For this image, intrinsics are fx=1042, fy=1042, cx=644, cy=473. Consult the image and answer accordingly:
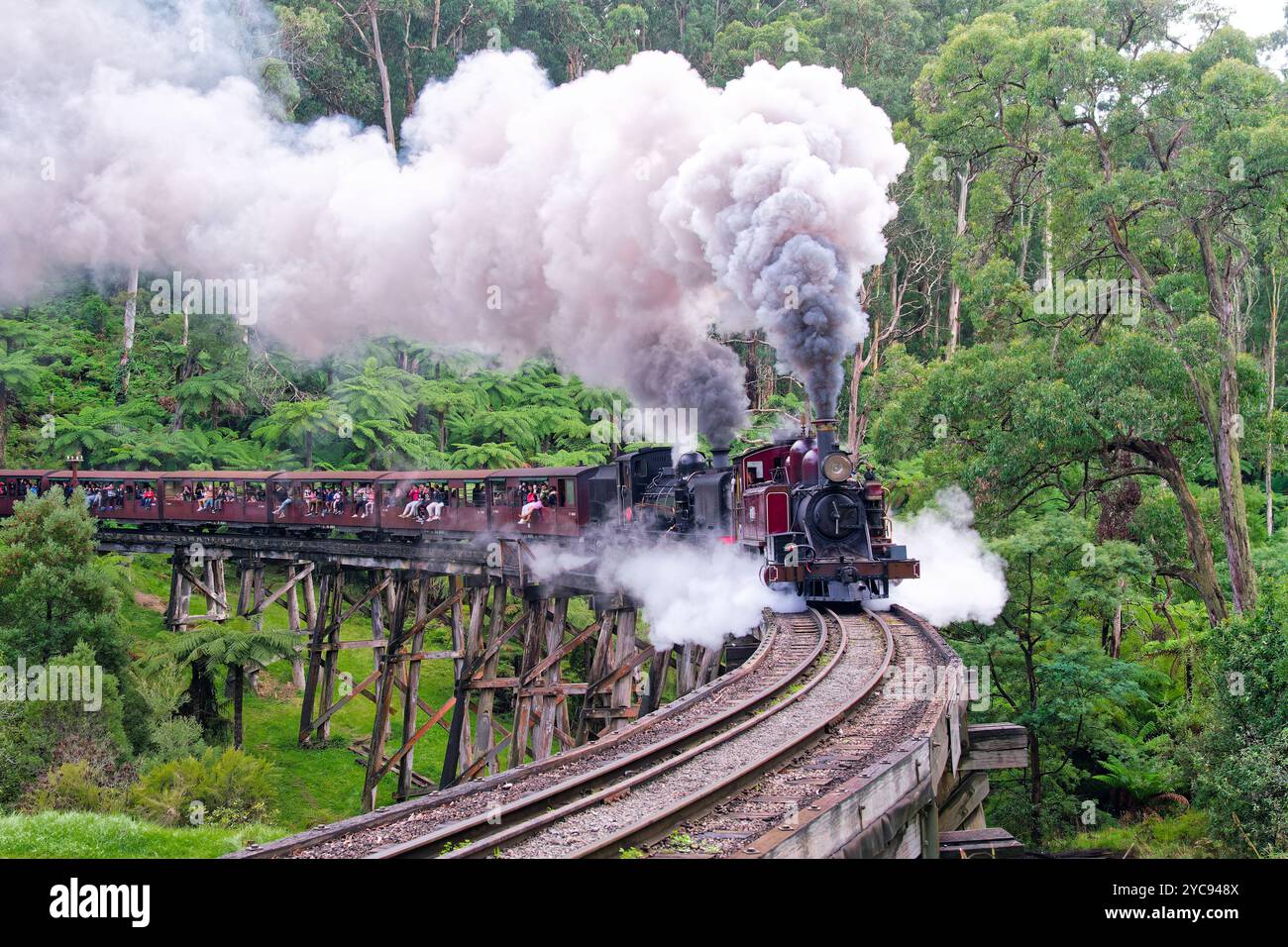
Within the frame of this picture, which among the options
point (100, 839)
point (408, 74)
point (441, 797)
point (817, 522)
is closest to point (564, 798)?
point (441, 797)

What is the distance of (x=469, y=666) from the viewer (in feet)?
56.7

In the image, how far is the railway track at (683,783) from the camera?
619cm

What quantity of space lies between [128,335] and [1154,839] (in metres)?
30.5


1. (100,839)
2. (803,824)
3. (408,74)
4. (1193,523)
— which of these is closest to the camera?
(803,824)

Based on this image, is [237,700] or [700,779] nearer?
[700,779]

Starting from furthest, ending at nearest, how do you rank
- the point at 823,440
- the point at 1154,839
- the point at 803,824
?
the point at 1154,839, the point at 823,440, the point at 803,824

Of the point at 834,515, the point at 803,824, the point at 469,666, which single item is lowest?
the point at 469,666

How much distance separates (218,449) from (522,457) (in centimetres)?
847

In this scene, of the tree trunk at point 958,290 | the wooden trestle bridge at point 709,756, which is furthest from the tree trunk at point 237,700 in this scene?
the tree trunk at point 958,290

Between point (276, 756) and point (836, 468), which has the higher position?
point (836, 468)

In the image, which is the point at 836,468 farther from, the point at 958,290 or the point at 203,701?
the point at 958,290

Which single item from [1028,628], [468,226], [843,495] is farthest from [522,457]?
[843,495]

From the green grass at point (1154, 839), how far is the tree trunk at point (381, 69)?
30.9 m
